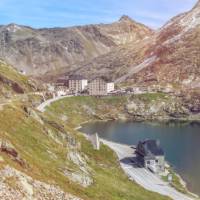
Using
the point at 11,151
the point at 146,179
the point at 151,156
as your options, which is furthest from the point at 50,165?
the point at 151,156

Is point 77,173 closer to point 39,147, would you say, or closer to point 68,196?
point 39,147

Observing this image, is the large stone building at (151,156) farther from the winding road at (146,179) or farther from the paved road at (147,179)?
the paved road at (147,179)

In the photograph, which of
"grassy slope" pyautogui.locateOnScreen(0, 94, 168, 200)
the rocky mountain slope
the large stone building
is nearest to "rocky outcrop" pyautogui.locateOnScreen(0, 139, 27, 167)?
the rocky mountain slope

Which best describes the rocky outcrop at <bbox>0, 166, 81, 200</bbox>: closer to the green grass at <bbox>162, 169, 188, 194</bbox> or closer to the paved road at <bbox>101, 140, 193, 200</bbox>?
the paved road at <bbox>101, 140, 193, 200</bbox>

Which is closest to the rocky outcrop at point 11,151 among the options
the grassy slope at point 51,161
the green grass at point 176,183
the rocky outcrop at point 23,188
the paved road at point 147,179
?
the grassy slope at point 51,161

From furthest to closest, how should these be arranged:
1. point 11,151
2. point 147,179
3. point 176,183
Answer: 1. point 176,183
2. point 147,179
3. point 11,151

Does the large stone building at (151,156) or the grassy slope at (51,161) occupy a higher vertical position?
the grassy slope at (51,161)

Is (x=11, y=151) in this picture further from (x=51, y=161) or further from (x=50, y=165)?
(x=51, y=161)
